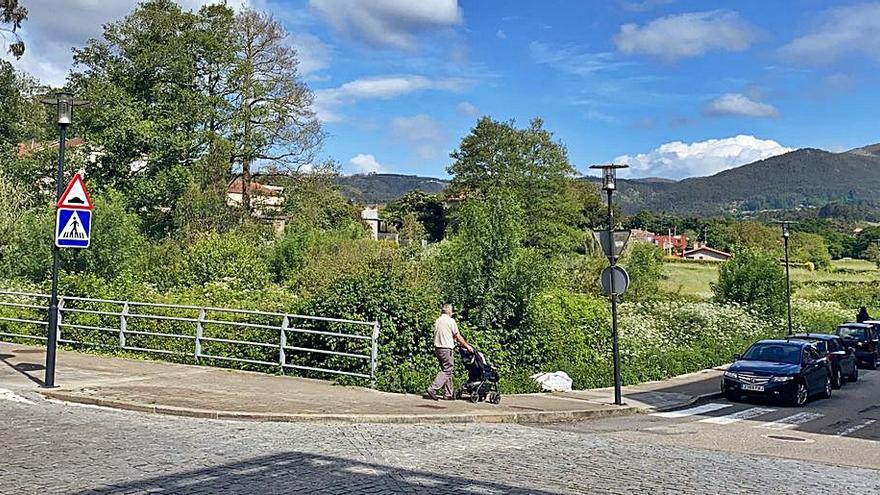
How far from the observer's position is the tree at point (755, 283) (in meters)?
40.2

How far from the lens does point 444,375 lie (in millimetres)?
14570

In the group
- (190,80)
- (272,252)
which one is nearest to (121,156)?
(190,80)

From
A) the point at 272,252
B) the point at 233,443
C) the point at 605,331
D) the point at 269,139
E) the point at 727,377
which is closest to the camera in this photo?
the point at 233,443

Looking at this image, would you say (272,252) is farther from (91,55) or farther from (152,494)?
(152,494)

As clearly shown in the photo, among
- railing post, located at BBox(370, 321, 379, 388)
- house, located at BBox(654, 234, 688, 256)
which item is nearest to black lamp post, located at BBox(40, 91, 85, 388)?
railing post, located at BBox(370, 321, 379, 388)

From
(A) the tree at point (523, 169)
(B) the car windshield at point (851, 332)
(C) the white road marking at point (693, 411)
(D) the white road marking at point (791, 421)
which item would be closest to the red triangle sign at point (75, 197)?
(C) the white road marking at point (693, 411)

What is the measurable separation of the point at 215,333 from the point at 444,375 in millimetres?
8134

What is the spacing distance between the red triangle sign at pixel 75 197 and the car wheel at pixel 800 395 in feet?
51.8

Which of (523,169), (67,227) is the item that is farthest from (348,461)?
(523,169)

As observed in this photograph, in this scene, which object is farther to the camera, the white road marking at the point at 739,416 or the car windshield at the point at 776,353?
the car windshield at the point at 776,353

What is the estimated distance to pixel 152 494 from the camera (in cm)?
748

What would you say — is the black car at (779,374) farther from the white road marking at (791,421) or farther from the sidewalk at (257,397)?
the sidewalk at (257,397)

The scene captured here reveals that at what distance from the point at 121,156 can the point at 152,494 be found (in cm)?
4123

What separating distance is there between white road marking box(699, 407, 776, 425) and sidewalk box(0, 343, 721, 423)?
122 centimetres
